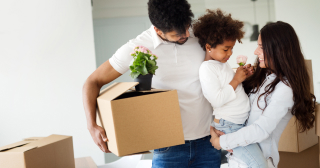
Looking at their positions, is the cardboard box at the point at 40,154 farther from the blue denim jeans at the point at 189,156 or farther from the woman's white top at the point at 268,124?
the woman's white top at the point at 268,124

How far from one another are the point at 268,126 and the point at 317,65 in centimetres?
255

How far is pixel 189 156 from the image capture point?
1.30 metres


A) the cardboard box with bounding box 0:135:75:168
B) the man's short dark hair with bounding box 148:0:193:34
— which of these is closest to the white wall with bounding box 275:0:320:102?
the man's short dark hair with bounding box 148:0:193:34

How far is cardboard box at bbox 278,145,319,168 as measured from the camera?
1.75 m

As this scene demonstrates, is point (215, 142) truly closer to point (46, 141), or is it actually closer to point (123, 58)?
point (123, 58)

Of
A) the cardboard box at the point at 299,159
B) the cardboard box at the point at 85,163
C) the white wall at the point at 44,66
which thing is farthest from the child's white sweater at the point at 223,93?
the white wall at the point at 44,66

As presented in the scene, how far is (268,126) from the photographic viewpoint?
117 centimetres

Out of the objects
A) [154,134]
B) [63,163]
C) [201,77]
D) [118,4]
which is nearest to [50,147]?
[63,163]

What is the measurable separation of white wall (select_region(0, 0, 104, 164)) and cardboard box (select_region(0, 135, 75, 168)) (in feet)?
5.19

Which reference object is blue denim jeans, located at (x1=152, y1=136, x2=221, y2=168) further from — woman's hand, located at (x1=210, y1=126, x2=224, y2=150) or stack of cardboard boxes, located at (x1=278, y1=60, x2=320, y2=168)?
stack of cardboard boxes, located at (x1=278, y1=60, x2=320, y2=168)

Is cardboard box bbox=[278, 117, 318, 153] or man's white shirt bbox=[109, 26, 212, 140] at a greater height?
man's white shirt bbox=[109, 26, 212, 140]

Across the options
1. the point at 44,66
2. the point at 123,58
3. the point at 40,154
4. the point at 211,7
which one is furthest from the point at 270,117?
the point at 44,66

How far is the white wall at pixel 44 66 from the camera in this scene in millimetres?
2895

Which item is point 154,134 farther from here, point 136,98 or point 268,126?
point 268,126
